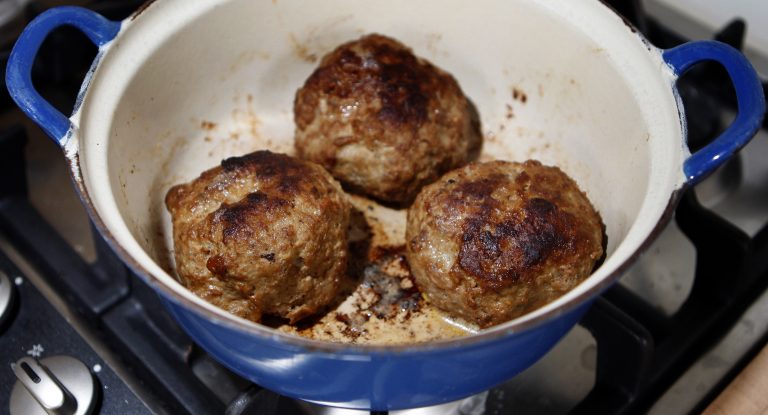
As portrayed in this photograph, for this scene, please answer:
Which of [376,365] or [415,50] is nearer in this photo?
[376,365]

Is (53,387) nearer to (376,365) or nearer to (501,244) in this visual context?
(376,365)

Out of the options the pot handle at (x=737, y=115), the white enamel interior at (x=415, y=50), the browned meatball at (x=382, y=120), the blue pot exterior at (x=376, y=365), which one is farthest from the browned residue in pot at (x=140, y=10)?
the pot handle at (x=737, y=115)

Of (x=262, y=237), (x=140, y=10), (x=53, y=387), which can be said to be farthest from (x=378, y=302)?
(x=140, y=10)

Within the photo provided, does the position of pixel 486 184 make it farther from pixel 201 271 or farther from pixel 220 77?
pixel 220 77

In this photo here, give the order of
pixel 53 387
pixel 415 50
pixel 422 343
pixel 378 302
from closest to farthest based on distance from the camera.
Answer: pixel 422 343 < pixel 53 387 < pixel 378 302 < pixel 415 50

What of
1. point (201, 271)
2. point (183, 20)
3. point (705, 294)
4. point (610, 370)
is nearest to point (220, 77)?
point (183, 20)
